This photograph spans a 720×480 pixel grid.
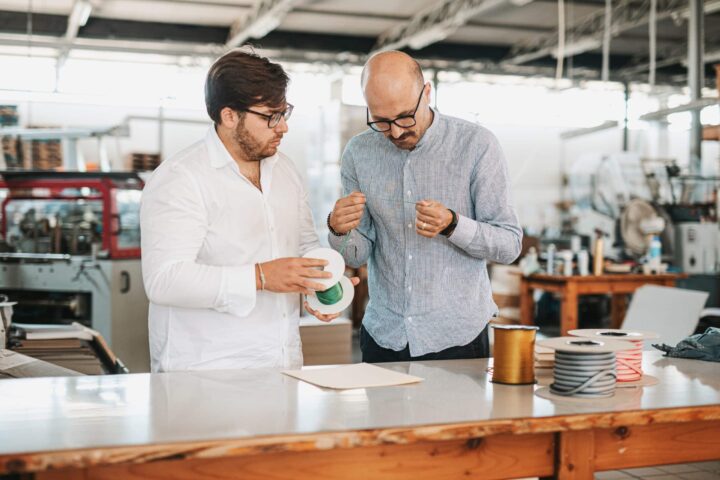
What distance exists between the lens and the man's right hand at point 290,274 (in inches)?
82.7

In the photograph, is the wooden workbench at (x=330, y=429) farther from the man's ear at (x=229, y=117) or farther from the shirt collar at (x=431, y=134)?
the shirt collar at (x=431, y=134)

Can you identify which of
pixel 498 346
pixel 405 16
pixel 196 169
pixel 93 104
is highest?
pixel 405 16

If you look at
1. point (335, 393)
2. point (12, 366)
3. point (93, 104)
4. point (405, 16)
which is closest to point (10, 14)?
point (93, 104)

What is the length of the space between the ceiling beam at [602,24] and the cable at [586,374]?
9039 millimetres

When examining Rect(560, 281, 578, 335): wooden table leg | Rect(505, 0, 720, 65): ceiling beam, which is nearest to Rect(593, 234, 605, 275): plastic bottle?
Rect(560, 281, 578, 335): wooden table leg

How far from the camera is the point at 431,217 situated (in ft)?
7.50

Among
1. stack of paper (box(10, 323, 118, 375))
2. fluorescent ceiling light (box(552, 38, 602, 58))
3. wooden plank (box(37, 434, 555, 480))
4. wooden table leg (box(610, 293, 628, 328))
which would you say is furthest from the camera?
fluorescent ceiling light (box(552, 38, 602, 58))

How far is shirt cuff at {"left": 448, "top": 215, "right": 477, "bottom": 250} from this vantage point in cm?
232

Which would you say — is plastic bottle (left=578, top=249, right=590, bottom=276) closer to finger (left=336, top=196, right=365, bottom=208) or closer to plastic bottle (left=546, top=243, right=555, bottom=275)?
plastic bottle (left=546, top=243, right=555, bottom=275)

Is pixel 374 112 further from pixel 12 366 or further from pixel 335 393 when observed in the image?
pixel 12 366

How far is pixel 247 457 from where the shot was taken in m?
1.56

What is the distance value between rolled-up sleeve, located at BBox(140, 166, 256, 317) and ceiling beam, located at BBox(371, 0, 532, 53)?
7.75 m

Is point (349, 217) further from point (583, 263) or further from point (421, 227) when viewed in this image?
point (583, 263)

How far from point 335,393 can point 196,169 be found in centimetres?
75
